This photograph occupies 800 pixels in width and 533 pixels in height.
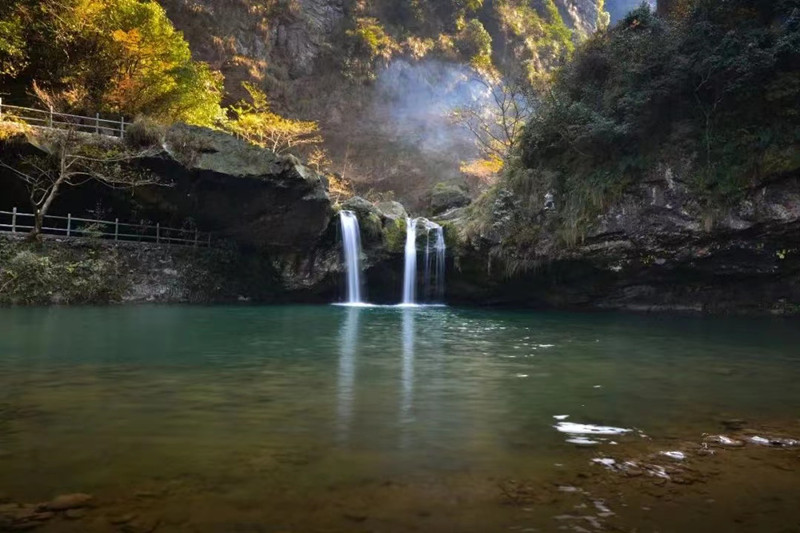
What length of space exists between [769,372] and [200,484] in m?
8.11

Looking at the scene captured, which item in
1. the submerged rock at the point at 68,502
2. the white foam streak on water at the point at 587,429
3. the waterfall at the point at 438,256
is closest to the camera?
the submerged rock at the point at 68,502

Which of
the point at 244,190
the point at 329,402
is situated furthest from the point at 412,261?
the point at 329,402

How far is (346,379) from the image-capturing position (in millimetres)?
7191

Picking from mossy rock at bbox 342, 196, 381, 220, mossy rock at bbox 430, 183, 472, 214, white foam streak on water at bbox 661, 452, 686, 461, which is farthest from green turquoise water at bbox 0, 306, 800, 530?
mossy rock at bbox 430, 183, 472, 214

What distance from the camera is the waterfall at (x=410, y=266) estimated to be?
24.2m

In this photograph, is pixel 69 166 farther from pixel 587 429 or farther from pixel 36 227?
pixel 587 429

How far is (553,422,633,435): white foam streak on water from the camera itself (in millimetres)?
4852

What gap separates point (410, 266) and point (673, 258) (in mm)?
10343

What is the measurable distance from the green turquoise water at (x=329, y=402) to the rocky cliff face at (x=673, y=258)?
6.62 meters

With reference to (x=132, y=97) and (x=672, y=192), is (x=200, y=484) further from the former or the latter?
(x=132, y=97)

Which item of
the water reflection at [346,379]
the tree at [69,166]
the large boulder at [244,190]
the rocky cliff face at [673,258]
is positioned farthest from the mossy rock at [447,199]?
the water reflection at [346,379]

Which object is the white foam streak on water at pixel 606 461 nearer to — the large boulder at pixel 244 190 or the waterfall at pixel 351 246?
the large boulder at pixel 244 190

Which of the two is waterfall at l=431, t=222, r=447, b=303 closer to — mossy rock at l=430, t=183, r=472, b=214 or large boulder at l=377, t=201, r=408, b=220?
large boulder at l=377, t=201, r=408, b=220

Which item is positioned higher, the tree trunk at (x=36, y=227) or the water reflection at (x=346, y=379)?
the tree trunk at (x=36, y=227)
